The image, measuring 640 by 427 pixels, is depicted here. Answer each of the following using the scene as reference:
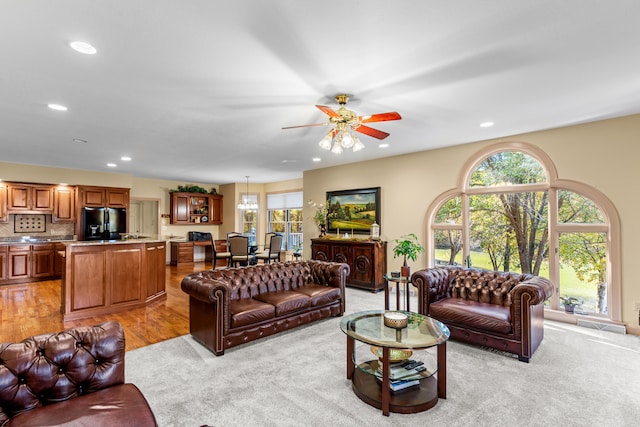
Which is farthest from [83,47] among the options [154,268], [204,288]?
[154,268]

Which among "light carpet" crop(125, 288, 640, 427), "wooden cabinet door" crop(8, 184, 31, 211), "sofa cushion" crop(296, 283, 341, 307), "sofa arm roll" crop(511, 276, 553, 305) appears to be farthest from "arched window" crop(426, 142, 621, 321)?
"wooden cabinet door" crop(8, 184, 31, 211)

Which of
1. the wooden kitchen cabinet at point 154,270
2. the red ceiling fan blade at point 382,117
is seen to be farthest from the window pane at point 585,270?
the wooden kitchen cabinet at point 154,270

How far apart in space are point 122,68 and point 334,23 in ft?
6.17

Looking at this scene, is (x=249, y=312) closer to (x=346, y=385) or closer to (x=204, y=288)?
(x=204, y=288)

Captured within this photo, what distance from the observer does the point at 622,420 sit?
2223 millimetres

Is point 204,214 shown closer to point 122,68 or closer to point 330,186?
point 330,186

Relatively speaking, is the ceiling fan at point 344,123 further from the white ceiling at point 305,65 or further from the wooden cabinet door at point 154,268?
the wooden cabinet door at point 154,268

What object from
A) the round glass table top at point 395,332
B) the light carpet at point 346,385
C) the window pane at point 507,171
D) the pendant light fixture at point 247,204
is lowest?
the light carpet at point 346,385

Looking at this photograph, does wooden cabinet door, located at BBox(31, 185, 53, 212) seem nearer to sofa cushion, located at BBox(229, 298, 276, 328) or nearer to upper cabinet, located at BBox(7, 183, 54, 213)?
upper cabinet, located at BBox(7, 183, 54, 213)

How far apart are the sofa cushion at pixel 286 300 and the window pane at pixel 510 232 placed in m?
3.15

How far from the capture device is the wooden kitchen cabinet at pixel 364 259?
6.09m

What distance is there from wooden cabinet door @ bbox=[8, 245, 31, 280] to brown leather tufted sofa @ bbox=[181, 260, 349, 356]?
19.2 ft

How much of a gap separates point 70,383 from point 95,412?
0.33 meters

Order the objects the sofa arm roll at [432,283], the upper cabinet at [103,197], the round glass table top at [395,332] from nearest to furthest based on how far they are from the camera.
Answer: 1. the round glass table top at [395,332]
2. the sofa arm roll at [432,283]
3. the upper cabinet at [103,197]
